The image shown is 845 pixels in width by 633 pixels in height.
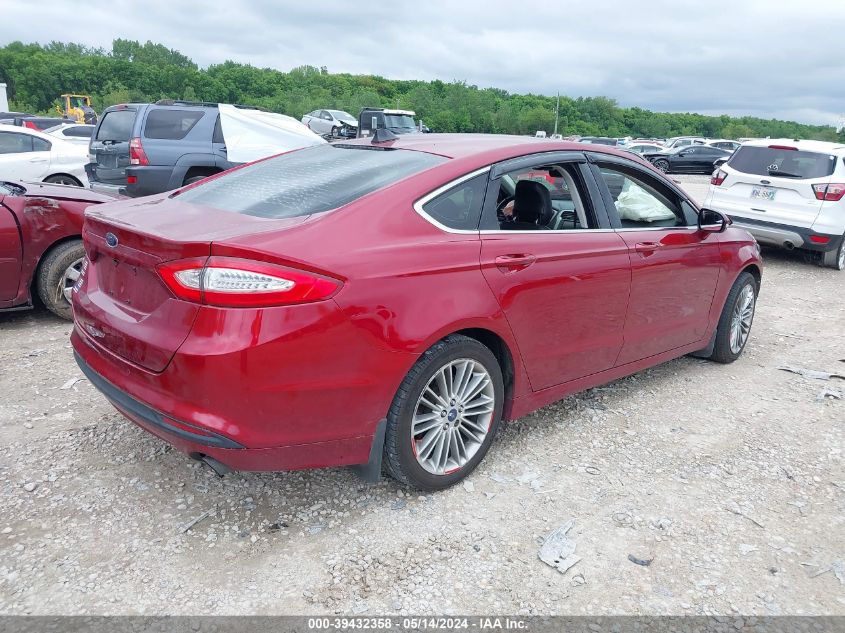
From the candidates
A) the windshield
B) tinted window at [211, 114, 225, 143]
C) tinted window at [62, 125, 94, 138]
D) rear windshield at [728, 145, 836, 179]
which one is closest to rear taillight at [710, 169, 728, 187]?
rear windshield at [728, 145, 836, 179]

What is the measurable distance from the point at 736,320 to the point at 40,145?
1078 cm

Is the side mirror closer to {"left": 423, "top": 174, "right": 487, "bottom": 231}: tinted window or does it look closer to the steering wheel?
the steering wheel

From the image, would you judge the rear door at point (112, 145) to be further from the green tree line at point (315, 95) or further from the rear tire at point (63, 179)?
the green tree line at point (315, 95)

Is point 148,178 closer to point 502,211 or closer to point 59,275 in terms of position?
point 59,275

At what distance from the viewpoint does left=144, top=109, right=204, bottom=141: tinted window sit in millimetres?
9211

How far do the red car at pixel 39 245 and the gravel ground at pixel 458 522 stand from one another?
119 centimetres

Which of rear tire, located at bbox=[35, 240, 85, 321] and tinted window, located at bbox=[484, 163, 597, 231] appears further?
rear tire, located at bbox=[35, 240, 85, 321]

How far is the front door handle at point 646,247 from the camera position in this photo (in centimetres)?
373

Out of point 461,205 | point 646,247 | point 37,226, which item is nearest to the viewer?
point 461,205

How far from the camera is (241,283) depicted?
2.31 meters

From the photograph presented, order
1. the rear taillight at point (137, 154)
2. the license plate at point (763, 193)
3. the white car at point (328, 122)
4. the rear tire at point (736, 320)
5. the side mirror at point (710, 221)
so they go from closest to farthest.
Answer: the side mirror at point (710, 221) → the rear tire at point (736, 320) → the license plate at point (763, 193) → the rear taillight at point (137, 154) → the white car at point (328, 122)

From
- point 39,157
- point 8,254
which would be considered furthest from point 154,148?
point 8,254

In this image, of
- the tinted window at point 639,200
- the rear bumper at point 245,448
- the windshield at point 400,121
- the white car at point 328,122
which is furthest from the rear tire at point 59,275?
the white car at point 328,122

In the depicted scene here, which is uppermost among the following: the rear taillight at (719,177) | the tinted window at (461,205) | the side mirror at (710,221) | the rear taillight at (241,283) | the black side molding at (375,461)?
the rear taillight at (719,177)
